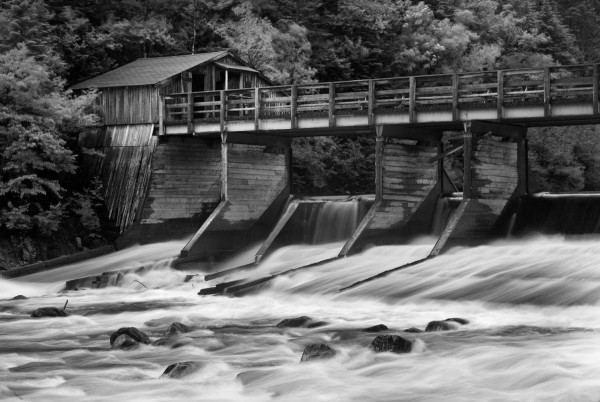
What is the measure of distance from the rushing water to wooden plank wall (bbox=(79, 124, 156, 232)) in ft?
9.20

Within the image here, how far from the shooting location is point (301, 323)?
18047 millimetres

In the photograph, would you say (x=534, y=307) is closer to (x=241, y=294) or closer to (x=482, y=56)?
(x=241, y=294)

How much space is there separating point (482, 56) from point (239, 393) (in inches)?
1288

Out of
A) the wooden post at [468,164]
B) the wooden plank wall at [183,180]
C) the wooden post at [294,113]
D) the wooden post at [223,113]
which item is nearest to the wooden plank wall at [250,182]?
the wooden post at [223,113]

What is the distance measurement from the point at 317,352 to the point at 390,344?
3.72 feet

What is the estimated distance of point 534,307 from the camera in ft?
59.9

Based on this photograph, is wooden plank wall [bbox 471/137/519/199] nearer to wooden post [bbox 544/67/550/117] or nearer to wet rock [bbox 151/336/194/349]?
wooden post [bbox 544/67/550/117]

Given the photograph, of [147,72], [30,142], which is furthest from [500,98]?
[30,142]

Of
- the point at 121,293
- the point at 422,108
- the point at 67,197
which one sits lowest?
the point at 121,293

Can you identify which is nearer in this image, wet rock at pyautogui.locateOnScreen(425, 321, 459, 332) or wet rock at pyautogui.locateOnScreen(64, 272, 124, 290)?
wet rock at pyautogui.locateOnScreen(425, 321, 459, 332)

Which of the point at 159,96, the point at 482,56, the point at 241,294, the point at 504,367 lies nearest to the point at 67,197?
the point at 159,96

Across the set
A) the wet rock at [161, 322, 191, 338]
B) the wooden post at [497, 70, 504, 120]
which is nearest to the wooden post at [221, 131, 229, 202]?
the wooden post at [497, 70, 504, 120]

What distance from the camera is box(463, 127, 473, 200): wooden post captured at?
24.4 meters

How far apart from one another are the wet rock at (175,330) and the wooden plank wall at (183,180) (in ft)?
Answer: 37.5
